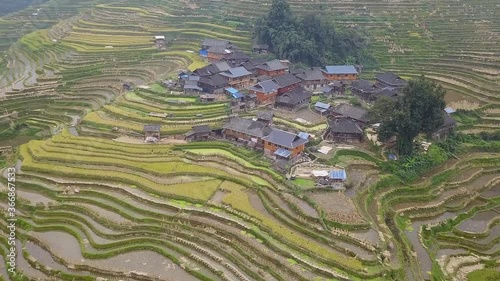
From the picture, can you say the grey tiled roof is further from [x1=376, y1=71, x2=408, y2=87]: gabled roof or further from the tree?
the tree

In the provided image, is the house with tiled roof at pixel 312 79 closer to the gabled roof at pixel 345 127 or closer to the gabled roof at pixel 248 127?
the gabled roof at pixel 345 127

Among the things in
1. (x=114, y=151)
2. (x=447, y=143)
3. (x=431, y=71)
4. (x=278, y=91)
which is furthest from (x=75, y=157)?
(x=431, y=71)

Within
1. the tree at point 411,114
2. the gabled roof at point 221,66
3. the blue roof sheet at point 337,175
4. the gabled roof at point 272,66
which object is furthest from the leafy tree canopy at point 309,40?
the blue roof sheet at point 337,175

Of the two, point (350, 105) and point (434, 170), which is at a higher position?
point (350, 105)

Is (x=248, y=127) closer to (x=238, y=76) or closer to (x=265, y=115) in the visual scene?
(x=265, y=115)

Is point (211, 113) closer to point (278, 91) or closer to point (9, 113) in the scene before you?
point (278, 91)
